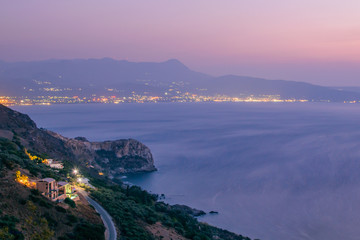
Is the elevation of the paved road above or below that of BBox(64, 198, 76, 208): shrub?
below

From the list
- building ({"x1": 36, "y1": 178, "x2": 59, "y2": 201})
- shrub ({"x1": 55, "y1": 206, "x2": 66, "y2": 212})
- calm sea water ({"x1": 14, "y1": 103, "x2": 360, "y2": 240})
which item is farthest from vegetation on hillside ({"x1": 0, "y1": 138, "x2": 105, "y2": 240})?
calm sea water ({"x1": 14, "y1": 103, "x2": 360, "y2": 240})

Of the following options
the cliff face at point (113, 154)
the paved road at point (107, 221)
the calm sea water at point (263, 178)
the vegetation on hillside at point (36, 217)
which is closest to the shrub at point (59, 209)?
the vegetation on hillside at point (36, 217)

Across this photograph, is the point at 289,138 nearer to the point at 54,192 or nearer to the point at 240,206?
the point at 240,206

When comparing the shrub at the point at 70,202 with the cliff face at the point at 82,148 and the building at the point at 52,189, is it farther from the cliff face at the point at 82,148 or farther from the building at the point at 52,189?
the cliff face at the point at 82,148

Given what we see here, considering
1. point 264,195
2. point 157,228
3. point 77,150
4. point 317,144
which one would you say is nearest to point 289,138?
point 317,144

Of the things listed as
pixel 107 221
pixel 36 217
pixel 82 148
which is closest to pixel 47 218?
pixel 36 217

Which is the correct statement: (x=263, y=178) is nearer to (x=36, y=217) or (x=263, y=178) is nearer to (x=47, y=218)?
(x=47, y=218)

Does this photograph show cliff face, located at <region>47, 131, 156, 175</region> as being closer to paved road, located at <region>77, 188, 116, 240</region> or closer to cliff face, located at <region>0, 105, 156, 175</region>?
cliff face, located at <region>0, 105, 156, 175</region>

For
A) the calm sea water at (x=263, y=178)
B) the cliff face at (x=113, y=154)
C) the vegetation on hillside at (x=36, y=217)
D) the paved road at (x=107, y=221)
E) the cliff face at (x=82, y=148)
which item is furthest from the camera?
the cliff face at (x=113, y=154)
